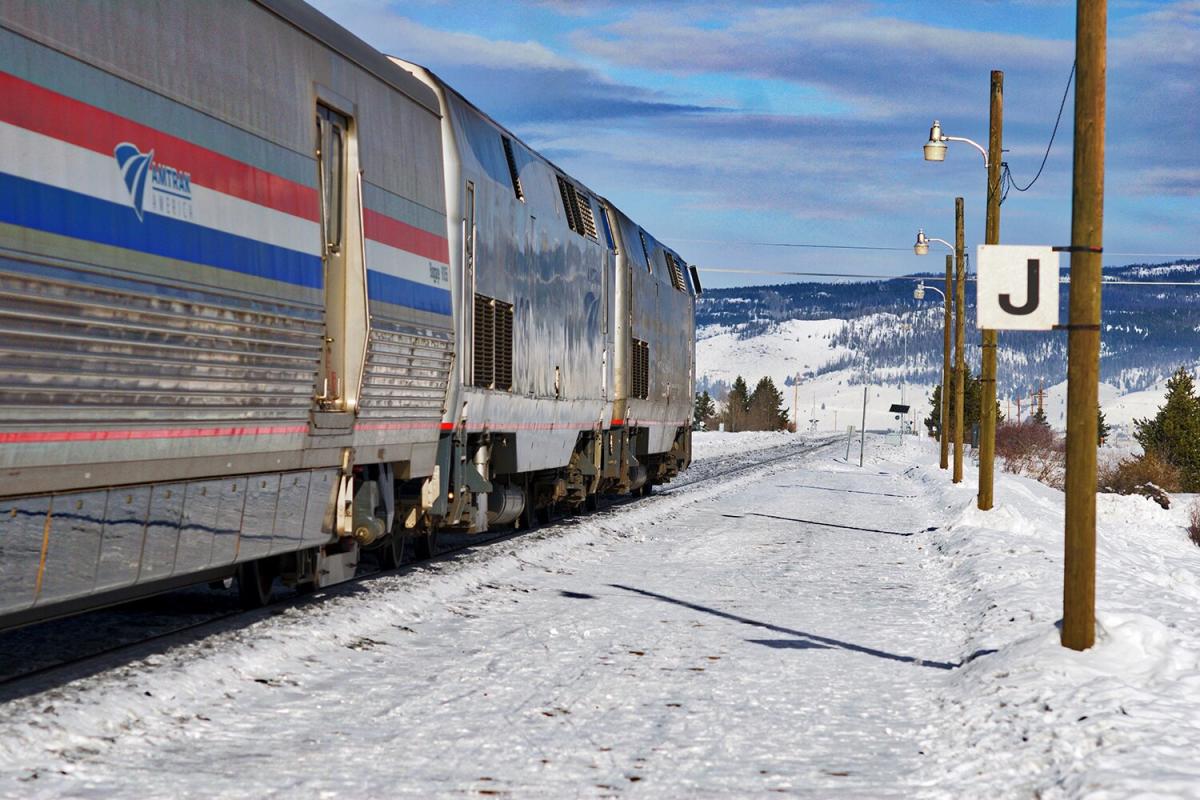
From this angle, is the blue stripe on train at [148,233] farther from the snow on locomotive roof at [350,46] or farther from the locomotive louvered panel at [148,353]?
the snow on locomotive roof at [350,46]

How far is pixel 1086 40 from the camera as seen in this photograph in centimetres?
933

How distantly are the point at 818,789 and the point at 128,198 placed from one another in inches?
179

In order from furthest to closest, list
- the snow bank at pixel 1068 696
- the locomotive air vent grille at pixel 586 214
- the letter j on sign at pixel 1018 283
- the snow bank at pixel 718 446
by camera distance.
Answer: the snow bank at pixel 718 446 < the locomotive air vent grille at pixel 586 214 < the letter j on sign at pixel 1018 283 < the snow bank at pixel 1068 696

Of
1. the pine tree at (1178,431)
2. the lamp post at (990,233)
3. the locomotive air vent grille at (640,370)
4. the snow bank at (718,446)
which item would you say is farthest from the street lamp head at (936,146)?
the pine tree at (1178,431)

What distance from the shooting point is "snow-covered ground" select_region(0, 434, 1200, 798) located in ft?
21.8

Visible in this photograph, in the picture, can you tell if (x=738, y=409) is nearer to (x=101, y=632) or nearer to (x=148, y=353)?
(x=101, y=632)

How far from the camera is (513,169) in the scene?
52.3 feet

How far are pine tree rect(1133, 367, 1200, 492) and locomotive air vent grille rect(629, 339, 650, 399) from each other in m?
47.2

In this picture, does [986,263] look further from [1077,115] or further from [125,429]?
[125,429]

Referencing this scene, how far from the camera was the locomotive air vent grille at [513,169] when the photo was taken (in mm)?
15828

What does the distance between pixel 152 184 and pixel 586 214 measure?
492 inches

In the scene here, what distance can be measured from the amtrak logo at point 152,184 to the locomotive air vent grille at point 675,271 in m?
19.6

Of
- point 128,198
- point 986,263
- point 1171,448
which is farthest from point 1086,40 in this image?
point 1171,448

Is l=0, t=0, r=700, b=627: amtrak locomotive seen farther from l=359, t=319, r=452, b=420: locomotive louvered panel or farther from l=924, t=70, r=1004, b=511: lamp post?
l=924, t=70, r=1004, b=511: lamp post
